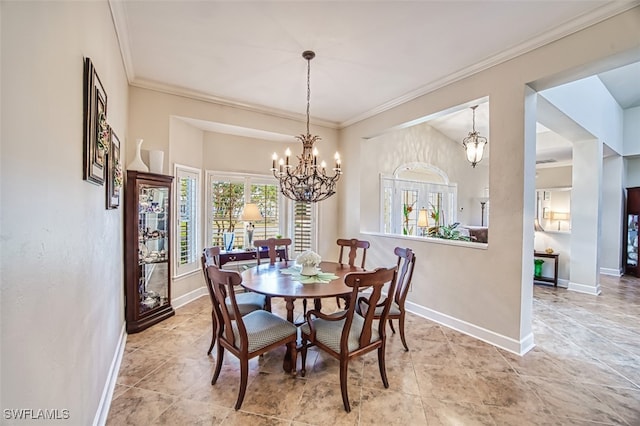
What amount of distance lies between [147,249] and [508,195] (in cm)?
411

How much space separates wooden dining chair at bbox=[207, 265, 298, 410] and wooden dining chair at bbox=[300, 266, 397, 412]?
8.2 inches

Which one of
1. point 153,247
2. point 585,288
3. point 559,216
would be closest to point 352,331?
point 153,247

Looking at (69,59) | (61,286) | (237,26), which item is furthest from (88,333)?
(237,26)

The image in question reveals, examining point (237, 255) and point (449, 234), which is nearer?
point (449, 234)

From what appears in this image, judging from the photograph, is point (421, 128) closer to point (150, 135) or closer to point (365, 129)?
point (365, 129)

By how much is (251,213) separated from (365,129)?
2.38m

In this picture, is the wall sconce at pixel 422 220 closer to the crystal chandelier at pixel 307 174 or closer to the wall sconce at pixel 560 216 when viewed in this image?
the crystal chandelier at pixel 307 174

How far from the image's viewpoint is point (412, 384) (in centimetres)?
227

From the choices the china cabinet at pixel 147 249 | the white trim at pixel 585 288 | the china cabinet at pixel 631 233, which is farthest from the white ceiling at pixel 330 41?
the china cabinet at pixel 631 233

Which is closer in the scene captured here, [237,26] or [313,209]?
[237,26]

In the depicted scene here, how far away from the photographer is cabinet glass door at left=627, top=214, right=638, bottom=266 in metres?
6.03

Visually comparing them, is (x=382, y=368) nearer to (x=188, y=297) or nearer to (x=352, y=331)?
(x=352, y=331)

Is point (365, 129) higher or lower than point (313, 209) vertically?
higher

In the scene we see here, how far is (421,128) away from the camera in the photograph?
6.53 metres
